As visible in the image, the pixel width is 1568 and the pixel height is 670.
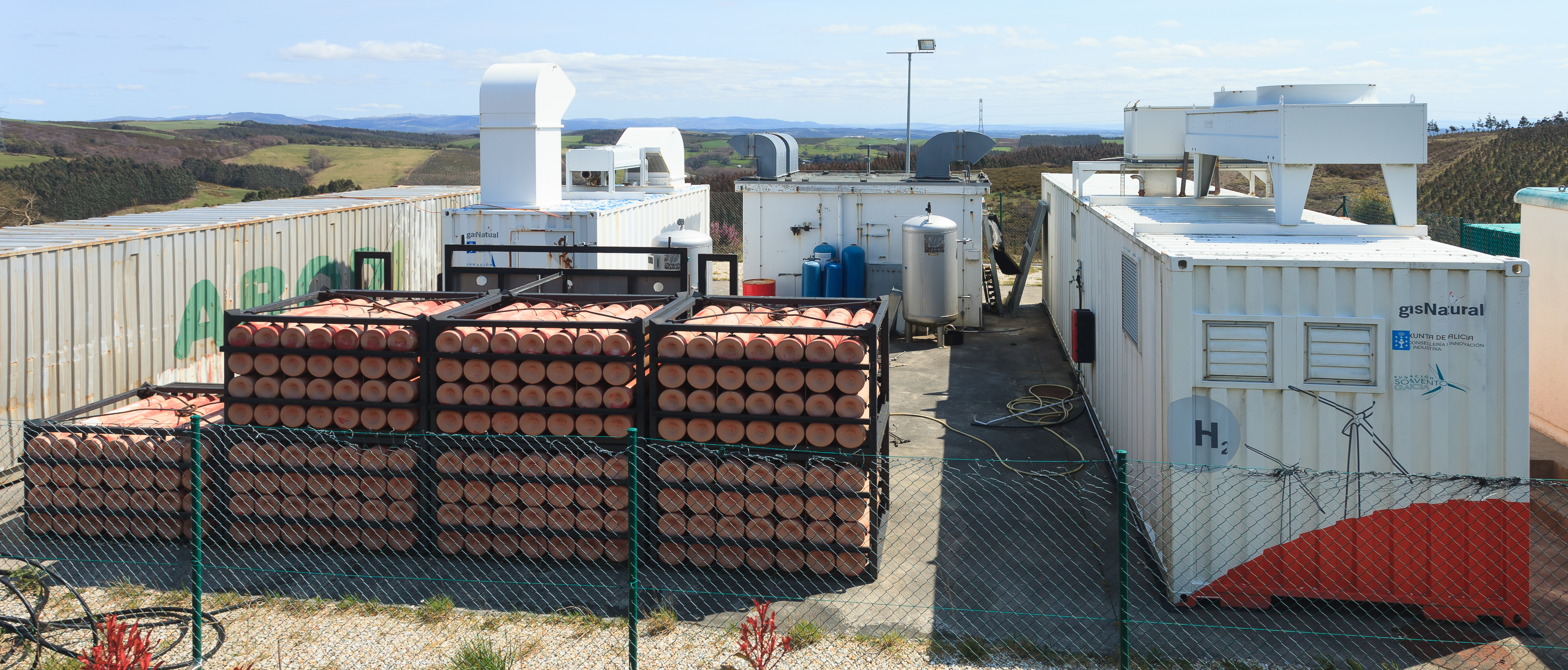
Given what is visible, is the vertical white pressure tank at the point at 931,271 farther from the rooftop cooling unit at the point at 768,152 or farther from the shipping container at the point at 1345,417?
the shipping container at the point at 1345,417

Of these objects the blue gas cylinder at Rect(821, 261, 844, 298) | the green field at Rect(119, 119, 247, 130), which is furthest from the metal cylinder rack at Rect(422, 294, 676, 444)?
the green field at Rect(119, 119, 247, 130)

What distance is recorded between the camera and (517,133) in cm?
1639

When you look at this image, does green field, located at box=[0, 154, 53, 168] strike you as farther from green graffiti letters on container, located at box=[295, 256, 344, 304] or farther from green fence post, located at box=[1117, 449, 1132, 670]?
green fence post, located at box=[1117, 449, 1132, 670]

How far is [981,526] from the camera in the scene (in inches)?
379

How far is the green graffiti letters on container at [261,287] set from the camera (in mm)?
15516

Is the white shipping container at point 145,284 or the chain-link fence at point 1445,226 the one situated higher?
the chain-link fence at point 1445,226

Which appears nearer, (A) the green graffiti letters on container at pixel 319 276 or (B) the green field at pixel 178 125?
(A) the green graffiti letters on container at pixel 319 276

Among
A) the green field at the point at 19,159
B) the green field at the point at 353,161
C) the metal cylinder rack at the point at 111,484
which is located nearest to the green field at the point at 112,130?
the green field at the point at 353,161

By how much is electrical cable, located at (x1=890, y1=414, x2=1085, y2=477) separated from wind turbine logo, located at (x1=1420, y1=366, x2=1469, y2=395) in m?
3.19

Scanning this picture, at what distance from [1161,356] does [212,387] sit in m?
8.98

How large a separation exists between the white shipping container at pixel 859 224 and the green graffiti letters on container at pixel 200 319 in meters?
8.80

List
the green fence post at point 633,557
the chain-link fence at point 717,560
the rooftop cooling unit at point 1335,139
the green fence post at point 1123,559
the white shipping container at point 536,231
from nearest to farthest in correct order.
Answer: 1. the green fence post at point 1123,559
2. the green fence post at point 633,557
3. the chain-link fence at point 717,560
4. the rooftop cooling unit at point 1335,139
5. the white shipping container at point 536,231

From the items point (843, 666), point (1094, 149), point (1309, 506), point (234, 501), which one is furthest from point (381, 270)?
point (1094, 149)

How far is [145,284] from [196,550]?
7.90 metres
